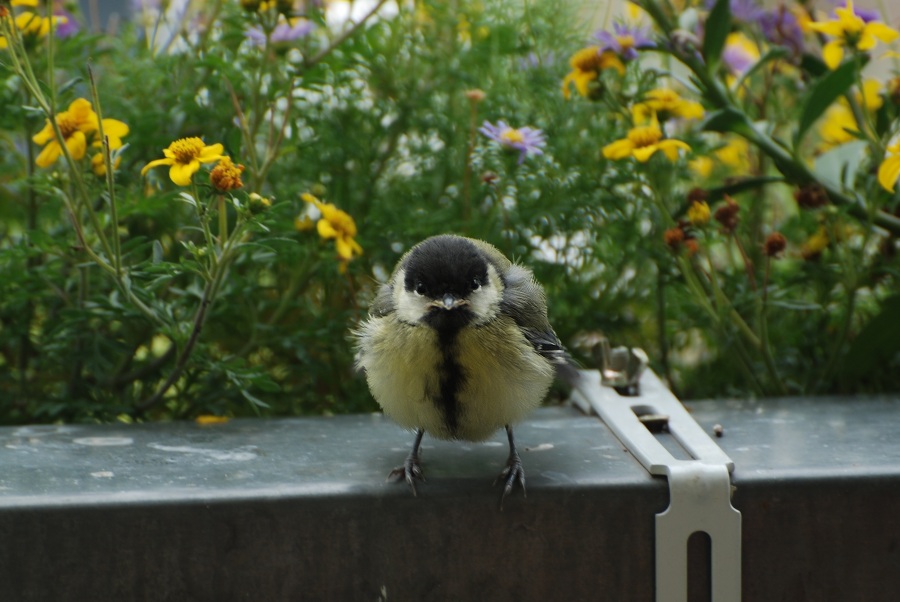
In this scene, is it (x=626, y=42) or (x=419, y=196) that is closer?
(x=626, y=42)

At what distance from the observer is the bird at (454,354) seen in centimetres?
131

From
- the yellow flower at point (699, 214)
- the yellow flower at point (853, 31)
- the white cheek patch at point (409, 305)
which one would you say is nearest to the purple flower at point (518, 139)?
the yellow flower at point (699, 214)

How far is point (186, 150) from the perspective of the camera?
132cm

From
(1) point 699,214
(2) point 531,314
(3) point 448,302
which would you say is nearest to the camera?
(3) point 448,302

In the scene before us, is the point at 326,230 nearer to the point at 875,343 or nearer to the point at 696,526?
the point at 696,526

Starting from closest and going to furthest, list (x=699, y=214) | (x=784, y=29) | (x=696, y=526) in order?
1. (x=696, y=526)
2. (x=699, y=214)
3. (x=784, y=29)

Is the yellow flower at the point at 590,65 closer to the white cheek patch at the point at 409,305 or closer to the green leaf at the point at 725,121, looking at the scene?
the green leaf at the point at 725,121

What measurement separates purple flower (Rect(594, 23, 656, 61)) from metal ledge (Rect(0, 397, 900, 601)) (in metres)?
0.79

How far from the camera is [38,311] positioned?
1836mm

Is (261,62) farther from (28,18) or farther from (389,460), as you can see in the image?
(389,460)

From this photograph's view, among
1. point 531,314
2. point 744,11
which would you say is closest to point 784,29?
point 744,11

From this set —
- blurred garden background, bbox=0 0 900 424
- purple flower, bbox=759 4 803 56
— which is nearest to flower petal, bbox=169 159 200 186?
blurred garden background, bbox=0 0 900 424

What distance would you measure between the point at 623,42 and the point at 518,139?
270mm

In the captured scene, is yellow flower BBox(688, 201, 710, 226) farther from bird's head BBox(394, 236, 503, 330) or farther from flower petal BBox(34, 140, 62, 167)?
flower petal BBox(34, 140, 62, 167)
